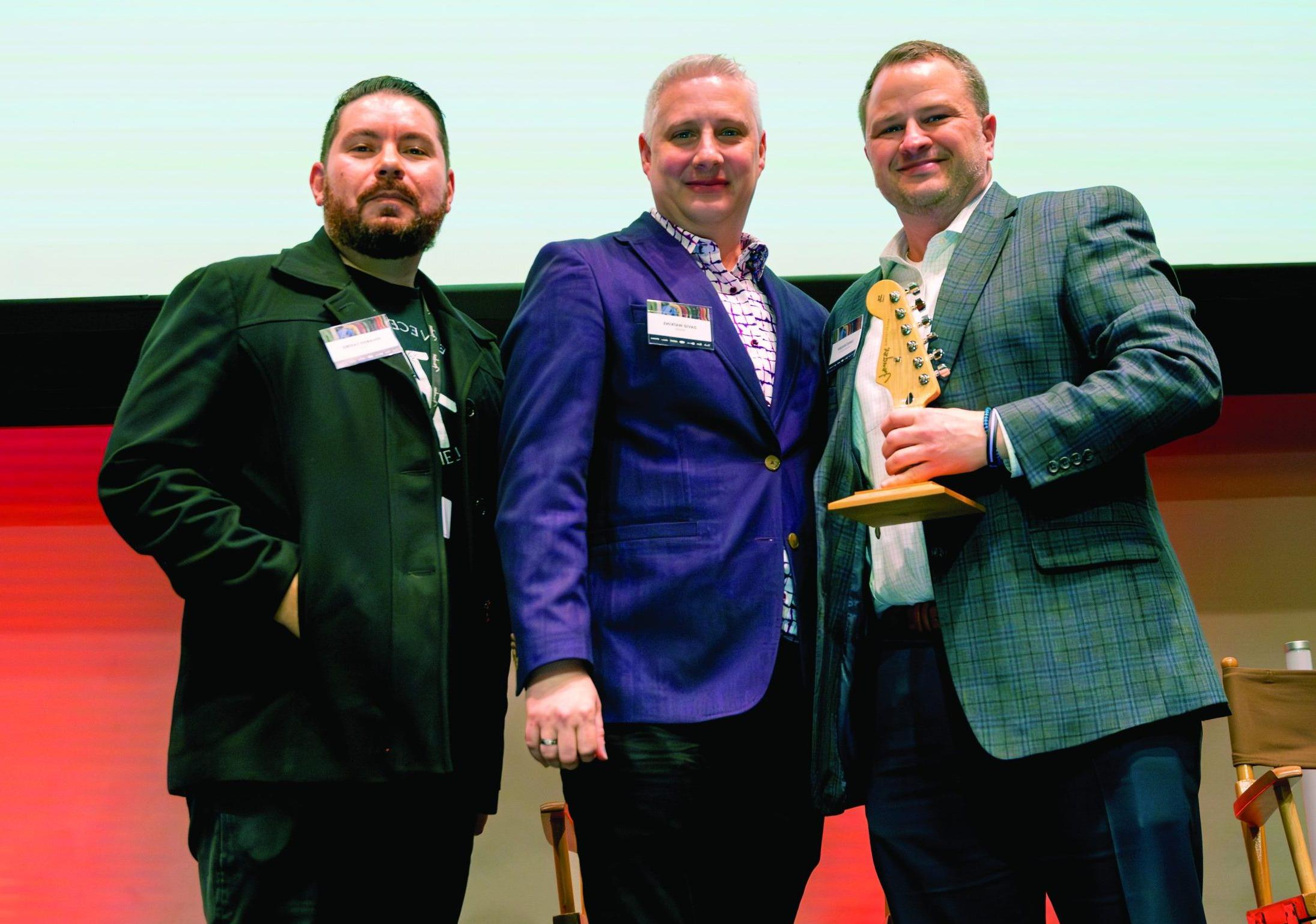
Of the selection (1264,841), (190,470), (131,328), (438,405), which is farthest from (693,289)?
(1264,841)

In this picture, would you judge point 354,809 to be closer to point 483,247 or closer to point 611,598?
point 611,598

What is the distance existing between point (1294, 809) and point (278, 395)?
2.61 meters

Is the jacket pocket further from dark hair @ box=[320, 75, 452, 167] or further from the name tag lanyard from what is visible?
dark hair @ box=[320, 75, 452, 167]

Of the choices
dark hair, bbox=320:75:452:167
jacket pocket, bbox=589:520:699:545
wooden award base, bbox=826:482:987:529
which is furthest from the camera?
dark hair, bbox=320:75:452:167

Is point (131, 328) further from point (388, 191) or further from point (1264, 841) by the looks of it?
point (1264, 841)

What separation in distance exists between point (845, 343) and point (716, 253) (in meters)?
0.27

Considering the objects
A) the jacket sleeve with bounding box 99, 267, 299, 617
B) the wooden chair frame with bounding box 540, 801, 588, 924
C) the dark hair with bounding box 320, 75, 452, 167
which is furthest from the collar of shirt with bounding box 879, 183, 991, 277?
the wooden chair frame with bounding box 540, 801, 588, 924

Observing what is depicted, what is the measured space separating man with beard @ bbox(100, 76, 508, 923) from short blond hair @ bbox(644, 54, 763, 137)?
53 cm

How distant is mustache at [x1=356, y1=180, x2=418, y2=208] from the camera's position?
2068 millimetres

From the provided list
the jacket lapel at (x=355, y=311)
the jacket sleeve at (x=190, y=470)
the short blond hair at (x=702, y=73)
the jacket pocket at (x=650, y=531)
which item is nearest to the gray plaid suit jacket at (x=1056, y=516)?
the jacket pocket at (x=650, y=531)

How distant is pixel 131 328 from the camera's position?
307 cm

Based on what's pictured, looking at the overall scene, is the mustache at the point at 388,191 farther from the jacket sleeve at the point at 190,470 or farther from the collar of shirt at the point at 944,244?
the collar of shirt at the point at 944,244

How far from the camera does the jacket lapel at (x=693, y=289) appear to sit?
1.79 m

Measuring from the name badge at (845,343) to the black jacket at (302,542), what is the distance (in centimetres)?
66
